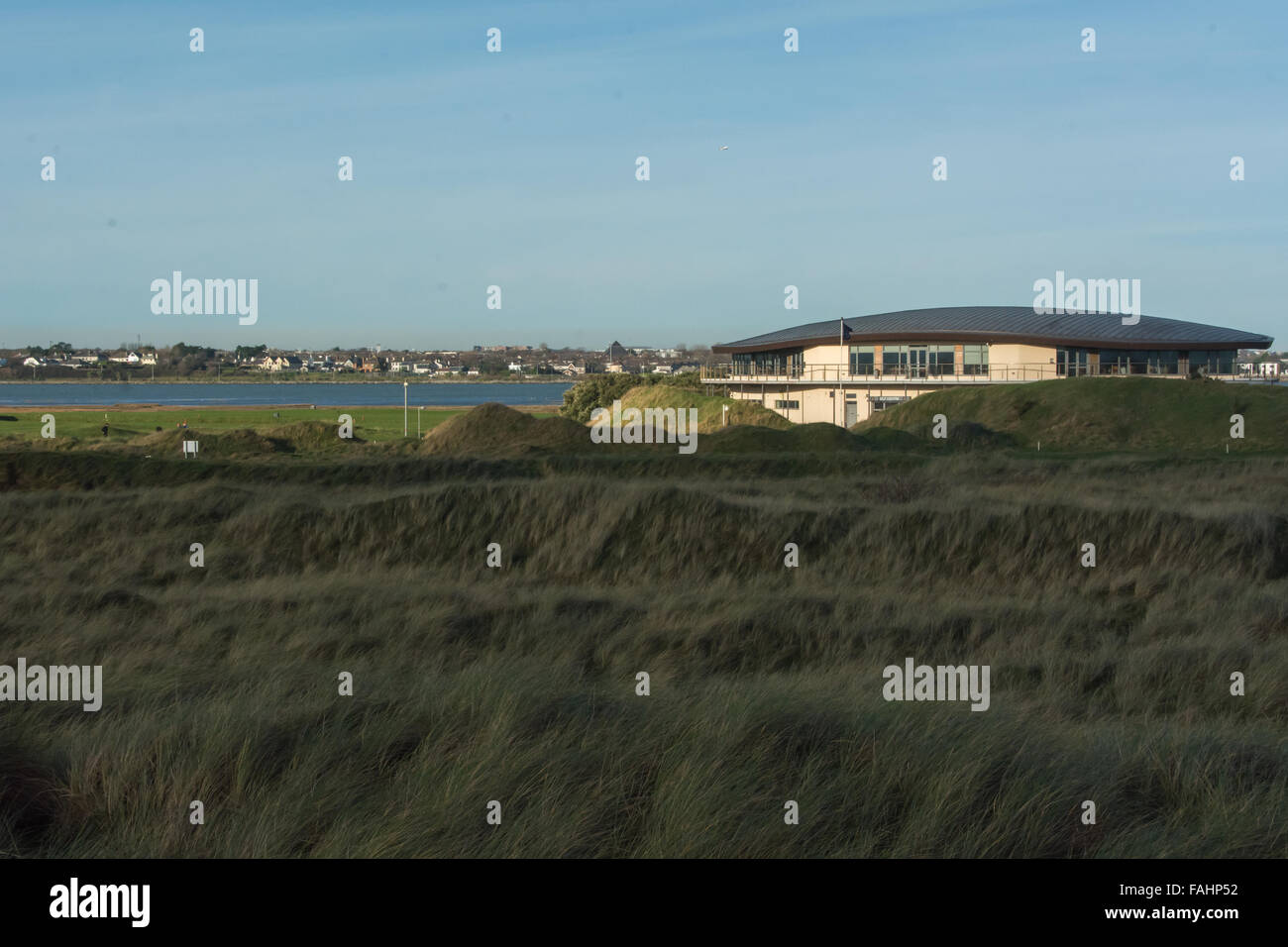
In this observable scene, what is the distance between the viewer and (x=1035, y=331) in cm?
8538

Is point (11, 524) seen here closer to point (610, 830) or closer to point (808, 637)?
point (808, 637)

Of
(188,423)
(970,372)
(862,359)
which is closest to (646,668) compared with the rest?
(970,372)

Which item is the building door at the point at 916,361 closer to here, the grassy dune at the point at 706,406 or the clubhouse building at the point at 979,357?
the clubhouse building at the point at 979,357

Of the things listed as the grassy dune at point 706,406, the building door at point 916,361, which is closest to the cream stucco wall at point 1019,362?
the building door at point 916,361

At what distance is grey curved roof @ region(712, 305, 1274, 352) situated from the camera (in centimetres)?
8431

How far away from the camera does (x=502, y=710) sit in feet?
23.0

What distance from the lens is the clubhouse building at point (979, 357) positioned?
83.8 m

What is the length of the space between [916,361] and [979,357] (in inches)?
182

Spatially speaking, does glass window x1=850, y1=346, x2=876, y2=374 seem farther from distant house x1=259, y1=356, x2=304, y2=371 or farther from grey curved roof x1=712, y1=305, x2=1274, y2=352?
distant house x1=259, y1=356, x2=304, y2=371

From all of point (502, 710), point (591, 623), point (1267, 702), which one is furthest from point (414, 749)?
point (1267, 702)

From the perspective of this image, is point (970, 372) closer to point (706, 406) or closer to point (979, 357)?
point (979, 357)

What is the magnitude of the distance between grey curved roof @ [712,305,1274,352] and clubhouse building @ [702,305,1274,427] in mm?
76

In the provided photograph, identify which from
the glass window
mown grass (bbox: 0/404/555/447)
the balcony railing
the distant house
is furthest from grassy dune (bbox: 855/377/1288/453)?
the distant house

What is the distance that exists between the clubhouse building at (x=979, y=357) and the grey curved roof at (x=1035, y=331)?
76mm
